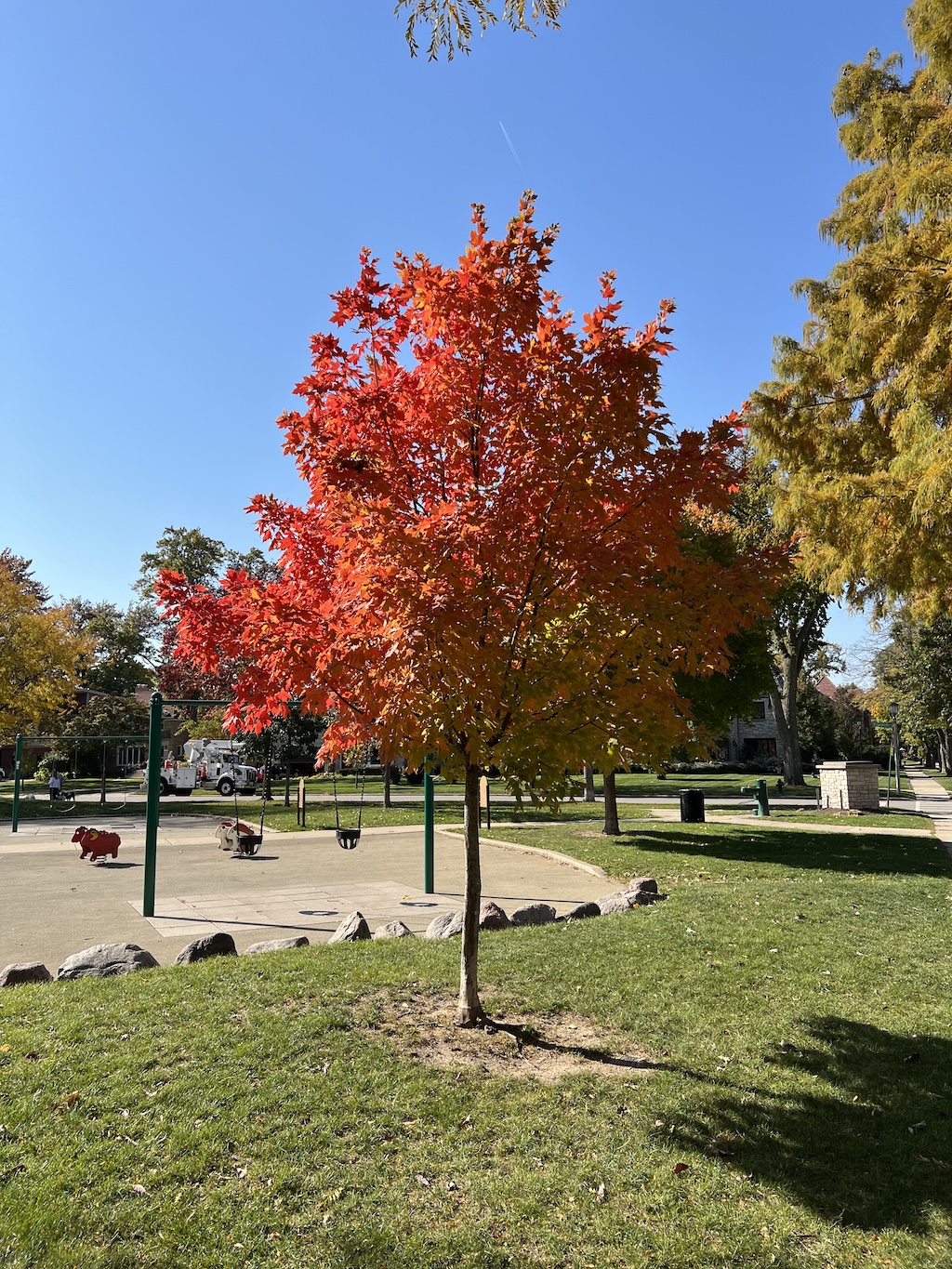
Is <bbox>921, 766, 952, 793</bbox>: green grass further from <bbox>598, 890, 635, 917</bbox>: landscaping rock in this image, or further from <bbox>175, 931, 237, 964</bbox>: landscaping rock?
<bbox>175, 931, 237, 964</bbox>: landscaping rock

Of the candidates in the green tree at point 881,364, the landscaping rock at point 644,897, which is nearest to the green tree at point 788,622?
the green tree at point 881,364

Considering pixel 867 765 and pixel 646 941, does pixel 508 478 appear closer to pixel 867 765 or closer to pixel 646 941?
pixel 646 941

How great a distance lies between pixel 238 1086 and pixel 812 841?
46.5 ft

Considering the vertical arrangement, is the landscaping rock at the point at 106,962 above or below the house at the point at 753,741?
below

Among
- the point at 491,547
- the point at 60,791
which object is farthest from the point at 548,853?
the point at 60,791

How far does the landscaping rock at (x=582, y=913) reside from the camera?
30.8ft

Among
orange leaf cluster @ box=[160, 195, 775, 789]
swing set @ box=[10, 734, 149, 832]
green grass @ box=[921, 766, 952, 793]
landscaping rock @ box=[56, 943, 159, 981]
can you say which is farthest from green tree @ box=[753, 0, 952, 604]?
green grass @ box=[921, 766, 952, 793]

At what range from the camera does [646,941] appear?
26.5 feet

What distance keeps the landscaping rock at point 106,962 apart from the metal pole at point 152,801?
280cm

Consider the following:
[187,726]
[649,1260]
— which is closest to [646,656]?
[649,1260]

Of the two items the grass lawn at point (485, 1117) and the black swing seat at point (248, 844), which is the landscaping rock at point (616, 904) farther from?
the black swing seat at point (248, 844)

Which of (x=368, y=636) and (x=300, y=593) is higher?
(x=300, y=593)

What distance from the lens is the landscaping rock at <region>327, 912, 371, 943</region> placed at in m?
8.52

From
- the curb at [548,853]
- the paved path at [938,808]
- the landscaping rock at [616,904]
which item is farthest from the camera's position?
the paved path at [938,808]
